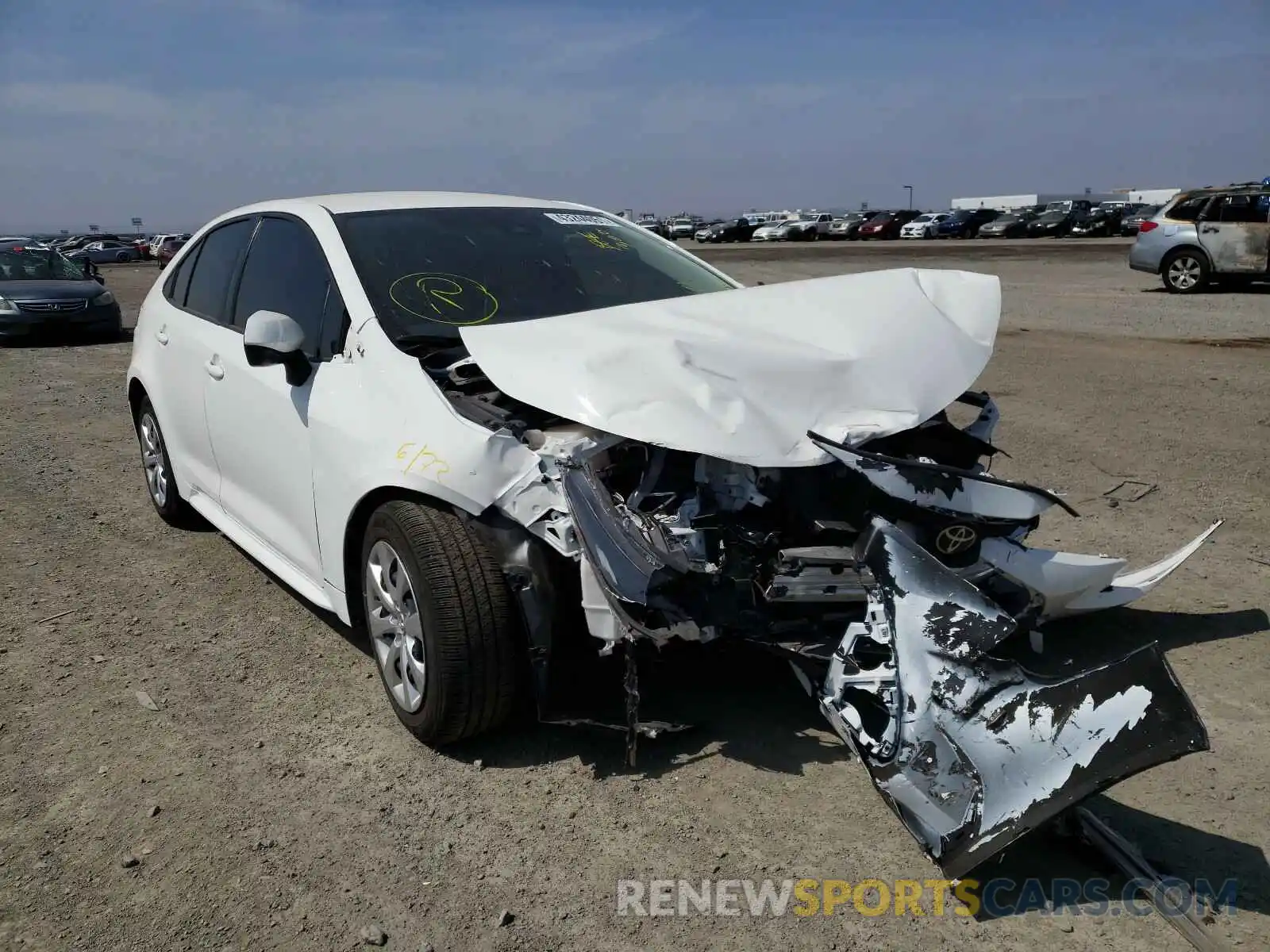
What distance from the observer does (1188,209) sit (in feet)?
52.0

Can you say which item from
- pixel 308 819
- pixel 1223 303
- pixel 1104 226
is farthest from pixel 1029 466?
pixel 1104 226

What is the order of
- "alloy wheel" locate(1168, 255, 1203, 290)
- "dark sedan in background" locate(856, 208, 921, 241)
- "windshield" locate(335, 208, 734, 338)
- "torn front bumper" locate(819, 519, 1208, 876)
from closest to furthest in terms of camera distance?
"torn front bumper" locate(819, 519, 1208, 876) < "windshield" locate(335, 208, 734, 338) < "alloy wheel" locate(1168, 255, 1203, 290) < "dark sedan in background" locate(856, 208, 921, 241)

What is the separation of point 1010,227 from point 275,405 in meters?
44.1

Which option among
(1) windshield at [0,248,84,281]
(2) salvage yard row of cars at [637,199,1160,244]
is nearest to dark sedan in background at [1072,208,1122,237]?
(2) salvage yard row of cars at [637,199,1160,244]

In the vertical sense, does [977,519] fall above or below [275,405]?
below

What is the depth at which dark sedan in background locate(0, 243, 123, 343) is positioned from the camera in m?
14.2

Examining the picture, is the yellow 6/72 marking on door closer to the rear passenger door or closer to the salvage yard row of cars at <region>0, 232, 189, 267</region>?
the rear passenger door

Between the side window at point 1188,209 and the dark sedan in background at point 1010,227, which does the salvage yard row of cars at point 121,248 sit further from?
the side window at point 1188,209

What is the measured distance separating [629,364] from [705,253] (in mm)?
36382

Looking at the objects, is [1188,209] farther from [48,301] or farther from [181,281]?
[48,301]

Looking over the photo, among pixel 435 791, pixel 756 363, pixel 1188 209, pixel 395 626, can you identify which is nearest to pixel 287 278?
pixel 395 626

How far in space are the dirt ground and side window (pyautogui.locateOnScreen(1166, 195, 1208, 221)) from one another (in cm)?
1233

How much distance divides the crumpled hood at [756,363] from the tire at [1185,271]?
561 inches

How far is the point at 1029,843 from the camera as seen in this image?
276cm
